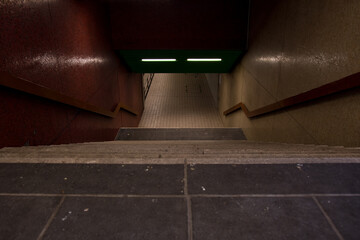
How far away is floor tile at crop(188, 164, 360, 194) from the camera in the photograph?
1.29 meters

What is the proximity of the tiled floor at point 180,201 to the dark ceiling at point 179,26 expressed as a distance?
4.78 metres

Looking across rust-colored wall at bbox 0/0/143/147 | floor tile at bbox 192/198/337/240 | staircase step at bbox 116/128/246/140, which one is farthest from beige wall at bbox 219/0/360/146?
rust-colored wall at bbox 0/0/143/147

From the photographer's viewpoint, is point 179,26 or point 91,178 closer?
point 91,178

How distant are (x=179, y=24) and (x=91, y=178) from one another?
5.05 meters

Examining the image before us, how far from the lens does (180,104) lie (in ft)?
34.6

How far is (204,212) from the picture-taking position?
3.68 feet

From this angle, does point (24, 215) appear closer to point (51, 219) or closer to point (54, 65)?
point (51, 219)

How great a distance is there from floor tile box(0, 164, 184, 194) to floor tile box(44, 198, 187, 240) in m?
0.09

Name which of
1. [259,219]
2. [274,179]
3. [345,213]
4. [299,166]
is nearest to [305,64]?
[299,166]

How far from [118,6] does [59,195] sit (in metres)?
5.23

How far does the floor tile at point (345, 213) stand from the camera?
1.00 meters

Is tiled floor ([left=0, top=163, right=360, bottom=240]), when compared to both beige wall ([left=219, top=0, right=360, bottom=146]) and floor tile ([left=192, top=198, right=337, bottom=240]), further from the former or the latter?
beige wall ([left=219, top=0, right=360, bottom=146])

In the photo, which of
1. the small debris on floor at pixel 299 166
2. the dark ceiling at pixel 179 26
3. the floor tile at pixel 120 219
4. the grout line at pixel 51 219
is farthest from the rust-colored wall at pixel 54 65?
the small debris on floor at pixel 299 166

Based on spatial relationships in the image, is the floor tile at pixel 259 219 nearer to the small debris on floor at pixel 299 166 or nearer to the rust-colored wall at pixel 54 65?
the small debris on floor at pixel 299 166
